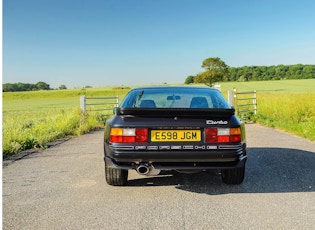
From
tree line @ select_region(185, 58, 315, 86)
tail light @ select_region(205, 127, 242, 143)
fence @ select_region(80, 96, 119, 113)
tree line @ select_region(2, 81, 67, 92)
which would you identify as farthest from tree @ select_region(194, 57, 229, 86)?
tail light @ select_region(205, 127, 242, 143)

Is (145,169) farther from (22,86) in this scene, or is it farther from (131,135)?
(22,86)

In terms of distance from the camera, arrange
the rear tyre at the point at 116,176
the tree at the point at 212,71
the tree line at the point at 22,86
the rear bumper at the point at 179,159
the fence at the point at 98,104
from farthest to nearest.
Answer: the tree line at the point at 22,86
the tree at the point at 212,71
the fence at the point at 98,104
the rear tyre at the point at 116,176
the rear bumper at the point at 179,159

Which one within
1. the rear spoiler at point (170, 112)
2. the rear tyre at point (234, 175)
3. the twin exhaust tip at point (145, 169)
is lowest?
the rear tyre at point (234, 175)

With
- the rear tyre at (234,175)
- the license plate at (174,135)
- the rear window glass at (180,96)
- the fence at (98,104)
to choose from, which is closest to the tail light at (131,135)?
the license plate at (174,135)

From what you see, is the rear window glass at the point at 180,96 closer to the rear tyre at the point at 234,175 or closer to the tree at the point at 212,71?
the rear tyre at the point at 234,175

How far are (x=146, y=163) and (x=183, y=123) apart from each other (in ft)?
2.14

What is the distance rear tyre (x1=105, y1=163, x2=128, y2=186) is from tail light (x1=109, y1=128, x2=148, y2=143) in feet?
2.18

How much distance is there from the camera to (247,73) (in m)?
89.9

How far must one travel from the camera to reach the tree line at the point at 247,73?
241 ft

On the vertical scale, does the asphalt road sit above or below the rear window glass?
below

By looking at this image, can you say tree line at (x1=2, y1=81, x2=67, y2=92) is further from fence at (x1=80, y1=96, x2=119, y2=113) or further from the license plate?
the license plate

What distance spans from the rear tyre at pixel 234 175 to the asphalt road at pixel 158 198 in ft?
0.34

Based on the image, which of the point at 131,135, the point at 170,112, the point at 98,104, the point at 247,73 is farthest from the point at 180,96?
the point at 247,73

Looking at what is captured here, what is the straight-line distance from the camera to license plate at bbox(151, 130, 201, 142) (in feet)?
13.5
